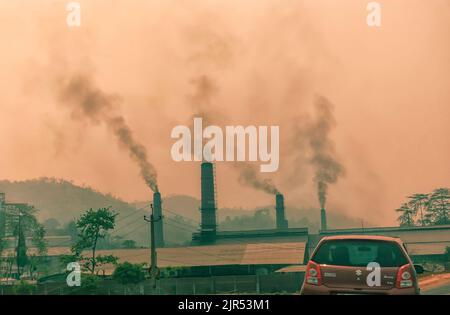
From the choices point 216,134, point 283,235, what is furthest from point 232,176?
point 283,235

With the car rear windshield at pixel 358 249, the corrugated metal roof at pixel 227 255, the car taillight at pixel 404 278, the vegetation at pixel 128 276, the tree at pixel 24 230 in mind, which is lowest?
the vegetation at pixel 128 276

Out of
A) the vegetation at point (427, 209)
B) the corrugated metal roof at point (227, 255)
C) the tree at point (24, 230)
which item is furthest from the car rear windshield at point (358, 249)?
the vegetation at point (427, 209)

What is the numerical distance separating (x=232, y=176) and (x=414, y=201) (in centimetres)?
4168

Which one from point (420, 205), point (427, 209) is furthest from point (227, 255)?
point (420, 205)

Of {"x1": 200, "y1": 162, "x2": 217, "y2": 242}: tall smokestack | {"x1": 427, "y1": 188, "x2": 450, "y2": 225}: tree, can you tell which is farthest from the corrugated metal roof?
{"x1": 427, "y1": 188, "x2": 450, "y2": 225}: tree

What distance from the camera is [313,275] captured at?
11469 millimetres

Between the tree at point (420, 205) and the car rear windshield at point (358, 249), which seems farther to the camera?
the tree at point (420, 205)

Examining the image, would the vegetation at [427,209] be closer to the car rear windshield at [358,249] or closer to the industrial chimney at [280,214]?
the industrial chimney at [280,214]

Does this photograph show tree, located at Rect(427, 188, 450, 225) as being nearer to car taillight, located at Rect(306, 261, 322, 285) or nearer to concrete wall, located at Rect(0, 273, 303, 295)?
concrete wall, located at Rect(0, 273, 303, 295)

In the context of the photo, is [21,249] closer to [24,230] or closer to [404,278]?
[24,230]

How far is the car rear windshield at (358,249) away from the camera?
1131 centimetres

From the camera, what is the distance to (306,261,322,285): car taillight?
11.4 m
